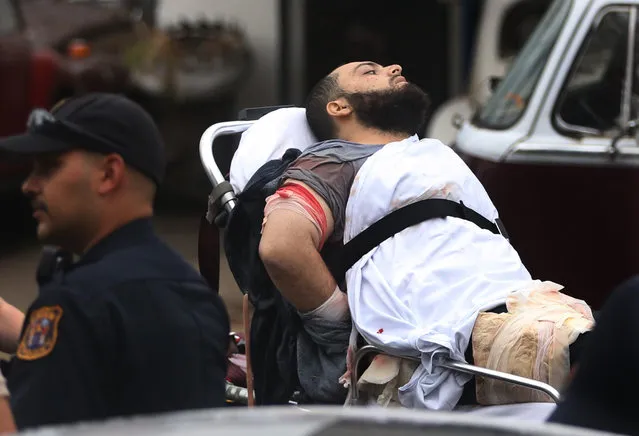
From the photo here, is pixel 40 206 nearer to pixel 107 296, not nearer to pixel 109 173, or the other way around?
pixel 109 173

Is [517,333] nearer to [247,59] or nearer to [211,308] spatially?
[211,308]

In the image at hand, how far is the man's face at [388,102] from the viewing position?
14.0 ft

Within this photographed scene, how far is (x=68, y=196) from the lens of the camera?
2.95 meters

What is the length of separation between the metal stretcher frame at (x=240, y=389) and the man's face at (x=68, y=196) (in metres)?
1.10

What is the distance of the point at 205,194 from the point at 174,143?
54cm

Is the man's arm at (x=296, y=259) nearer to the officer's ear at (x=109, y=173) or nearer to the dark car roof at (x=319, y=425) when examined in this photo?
the officer's ear at (x=109, y=173)

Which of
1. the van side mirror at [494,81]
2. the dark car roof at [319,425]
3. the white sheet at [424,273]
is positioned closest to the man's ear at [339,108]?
the white sheet at [424,273]

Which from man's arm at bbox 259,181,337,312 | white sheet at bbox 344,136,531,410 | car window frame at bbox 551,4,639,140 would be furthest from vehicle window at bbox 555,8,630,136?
man's arm at bbox 259,181,337,312

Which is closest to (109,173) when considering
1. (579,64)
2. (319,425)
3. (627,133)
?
(319,425)

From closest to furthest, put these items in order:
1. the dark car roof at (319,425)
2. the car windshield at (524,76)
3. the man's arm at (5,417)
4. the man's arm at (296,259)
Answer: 1. the dark car roof at (319,425)
2. the man's arm at (5,417)
3. the man's arm at (296,259)
4. the car windshield at (524,76)

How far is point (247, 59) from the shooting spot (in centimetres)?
1281

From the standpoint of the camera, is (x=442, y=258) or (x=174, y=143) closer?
(x=442, y=258)

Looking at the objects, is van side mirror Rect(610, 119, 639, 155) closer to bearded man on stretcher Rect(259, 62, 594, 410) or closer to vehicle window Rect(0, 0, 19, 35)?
bearded man on stretcher Rect(259, 62, 594, 410)

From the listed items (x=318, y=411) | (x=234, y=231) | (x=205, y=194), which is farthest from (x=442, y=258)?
(x=205, y=194)
